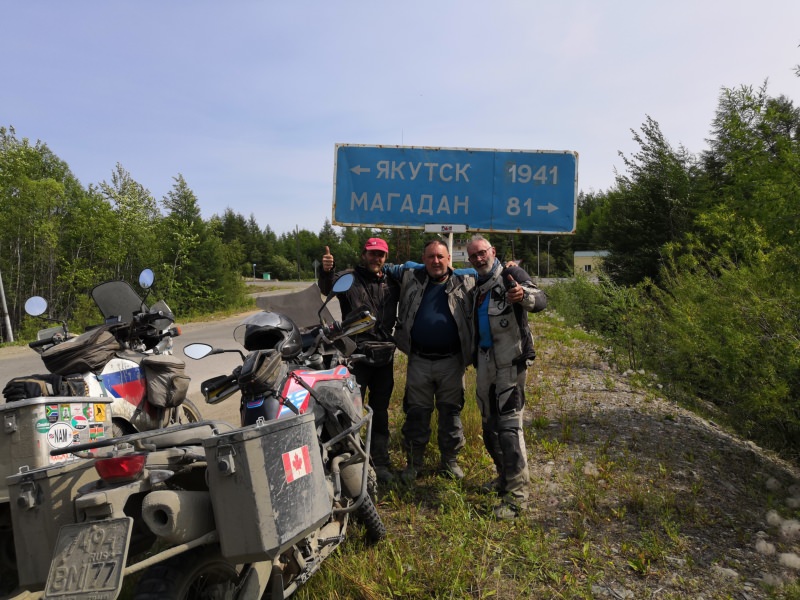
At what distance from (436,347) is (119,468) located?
2.73 metres

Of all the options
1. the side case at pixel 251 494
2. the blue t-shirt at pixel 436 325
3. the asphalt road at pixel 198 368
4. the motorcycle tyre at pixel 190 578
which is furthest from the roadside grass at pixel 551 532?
the asphalt road at pixel 198 368

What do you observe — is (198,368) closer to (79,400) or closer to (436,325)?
(436,325)

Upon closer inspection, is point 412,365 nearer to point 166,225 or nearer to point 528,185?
point 528,185

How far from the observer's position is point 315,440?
2283 millimetres

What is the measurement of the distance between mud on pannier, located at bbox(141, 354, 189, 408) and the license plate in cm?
241

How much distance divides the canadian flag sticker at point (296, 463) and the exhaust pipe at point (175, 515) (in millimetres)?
301

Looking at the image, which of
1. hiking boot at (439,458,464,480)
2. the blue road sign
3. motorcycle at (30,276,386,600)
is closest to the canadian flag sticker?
motorcycle at (30,276,386,600)

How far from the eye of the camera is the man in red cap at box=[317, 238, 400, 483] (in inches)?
173

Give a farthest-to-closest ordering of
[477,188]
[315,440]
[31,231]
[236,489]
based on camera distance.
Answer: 1. [31,231]
2. [477,188]
3. [315,440]
4. [236,489]

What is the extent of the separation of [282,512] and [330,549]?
90cm

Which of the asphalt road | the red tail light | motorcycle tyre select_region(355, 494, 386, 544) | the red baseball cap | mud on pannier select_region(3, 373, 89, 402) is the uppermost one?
the red baseball cap

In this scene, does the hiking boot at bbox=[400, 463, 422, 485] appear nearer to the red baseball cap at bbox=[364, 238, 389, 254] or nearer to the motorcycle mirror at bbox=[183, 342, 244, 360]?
the red baseball cap at bbox=[364, 238, 389, 254]

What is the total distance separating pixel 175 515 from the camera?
5.92 feet

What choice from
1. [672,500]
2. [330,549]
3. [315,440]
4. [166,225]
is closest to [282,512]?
[315,440]
